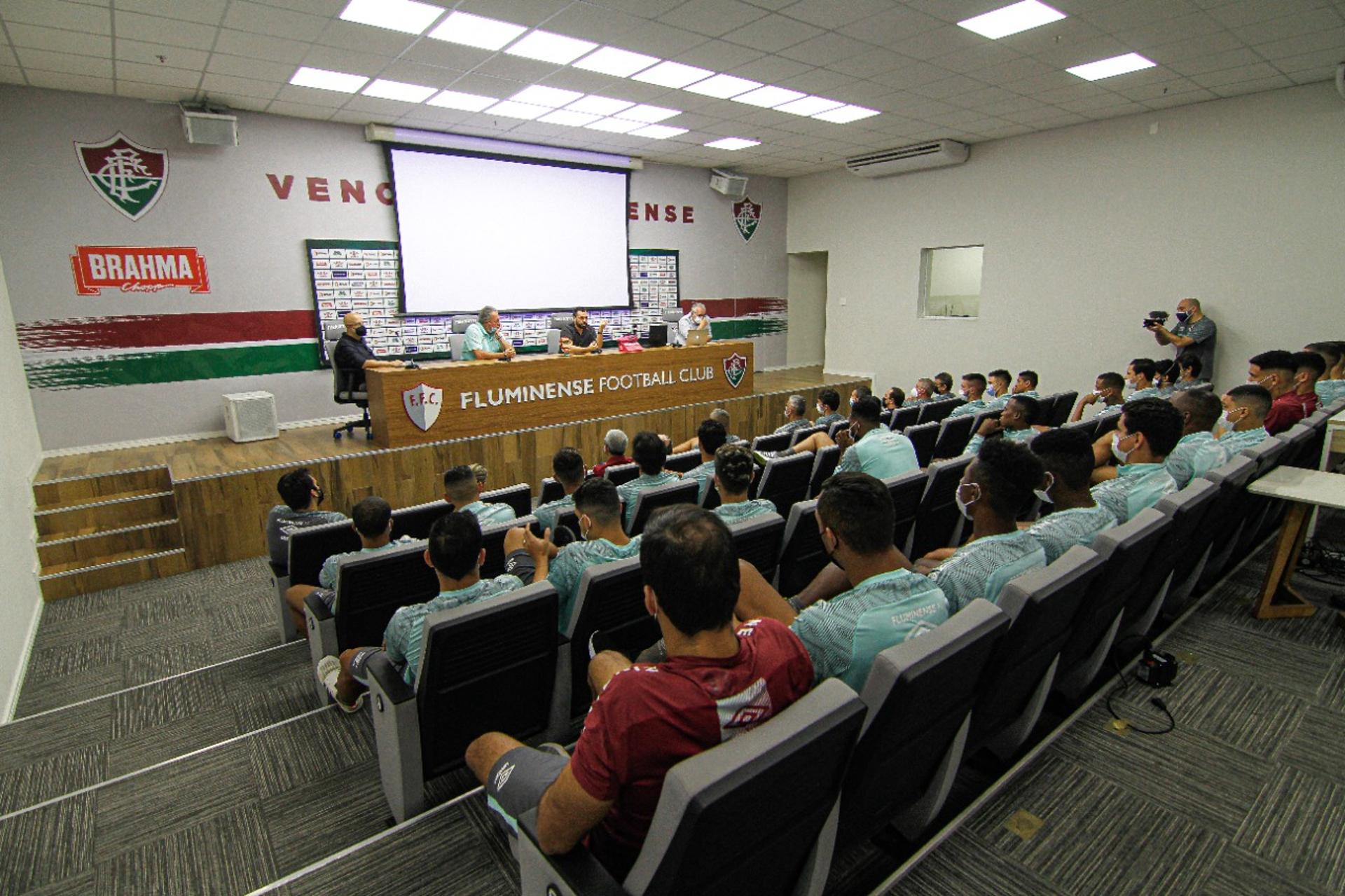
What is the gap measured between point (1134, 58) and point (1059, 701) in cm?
557

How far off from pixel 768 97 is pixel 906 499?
470 cm

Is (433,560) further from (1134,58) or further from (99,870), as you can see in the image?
(1134,58)

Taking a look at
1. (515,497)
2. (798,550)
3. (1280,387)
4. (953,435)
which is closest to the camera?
(798,550)

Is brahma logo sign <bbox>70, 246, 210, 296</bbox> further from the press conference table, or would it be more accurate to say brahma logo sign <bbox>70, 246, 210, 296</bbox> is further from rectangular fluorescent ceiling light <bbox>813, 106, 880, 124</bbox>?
rectangular fluorescent ceiling light <bbox>813, 106, 880, 124</bbox>

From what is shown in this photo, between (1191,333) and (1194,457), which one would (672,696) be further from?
(1191,333)

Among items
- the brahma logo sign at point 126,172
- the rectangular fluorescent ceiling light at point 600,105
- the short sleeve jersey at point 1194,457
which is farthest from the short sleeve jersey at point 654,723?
the brahma logo sign at point 126,172

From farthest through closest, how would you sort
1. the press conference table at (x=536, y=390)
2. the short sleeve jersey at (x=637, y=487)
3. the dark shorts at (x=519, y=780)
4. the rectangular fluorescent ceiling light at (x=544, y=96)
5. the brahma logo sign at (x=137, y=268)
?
the rectangular fluorescent ceiling light at (x=544, y=96) < the brahma logo sign at (x=137, y=268) < the press conference table at (x=536, y=390) < the short sleeve jersey at (x=637, y=487) < the dark shorts at (x=519, y=780)

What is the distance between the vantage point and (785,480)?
373 centimetres

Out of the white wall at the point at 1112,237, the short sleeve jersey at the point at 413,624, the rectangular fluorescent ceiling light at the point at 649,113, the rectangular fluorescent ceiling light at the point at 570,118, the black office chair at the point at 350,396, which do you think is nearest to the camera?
the short sleeve jersey at the point at 413,624

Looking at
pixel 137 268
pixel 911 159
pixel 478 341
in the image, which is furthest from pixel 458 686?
pixel 911 159

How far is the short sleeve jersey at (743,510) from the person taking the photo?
2.63 m

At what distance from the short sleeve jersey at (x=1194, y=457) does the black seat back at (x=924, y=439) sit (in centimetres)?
150

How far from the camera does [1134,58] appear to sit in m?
5.29

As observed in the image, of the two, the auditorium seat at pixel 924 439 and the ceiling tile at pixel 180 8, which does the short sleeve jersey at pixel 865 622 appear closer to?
the auditorium seat at pixel 924 439
